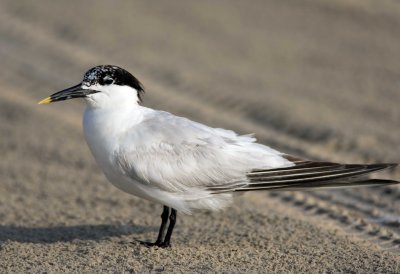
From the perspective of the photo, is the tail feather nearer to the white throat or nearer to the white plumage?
the white plumage

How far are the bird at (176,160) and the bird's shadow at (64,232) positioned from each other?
89 cm

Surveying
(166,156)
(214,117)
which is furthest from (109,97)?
(214,117)

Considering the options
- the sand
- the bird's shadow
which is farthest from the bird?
the bird's shadow

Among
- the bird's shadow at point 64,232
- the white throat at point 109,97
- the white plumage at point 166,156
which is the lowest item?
the bird's shadow at point 64,232

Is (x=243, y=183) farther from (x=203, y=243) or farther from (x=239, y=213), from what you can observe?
(x=239, y=213)

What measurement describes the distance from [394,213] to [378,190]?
61 cm

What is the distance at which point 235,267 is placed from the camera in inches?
218

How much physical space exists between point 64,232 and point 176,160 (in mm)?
1469

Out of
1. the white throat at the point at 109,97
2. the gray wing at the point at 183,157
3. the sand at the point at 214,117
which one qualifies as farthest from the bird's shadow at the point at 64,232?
the white throat at the point at 109,97

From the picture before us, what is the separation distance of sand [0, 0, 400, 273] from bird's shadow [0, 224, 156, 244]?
2cm

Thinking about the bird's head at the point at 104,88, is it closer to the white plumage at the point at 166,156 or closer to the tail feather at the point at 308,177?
the white plumage at the point at 166,156

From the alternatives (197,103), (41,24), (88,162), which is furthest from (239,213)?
(41,24)

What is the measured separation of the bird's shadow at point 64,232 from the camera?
6.38 m

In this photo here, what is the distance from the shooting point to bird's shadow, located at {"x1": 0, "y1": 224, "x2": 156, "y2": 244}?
638 cm
